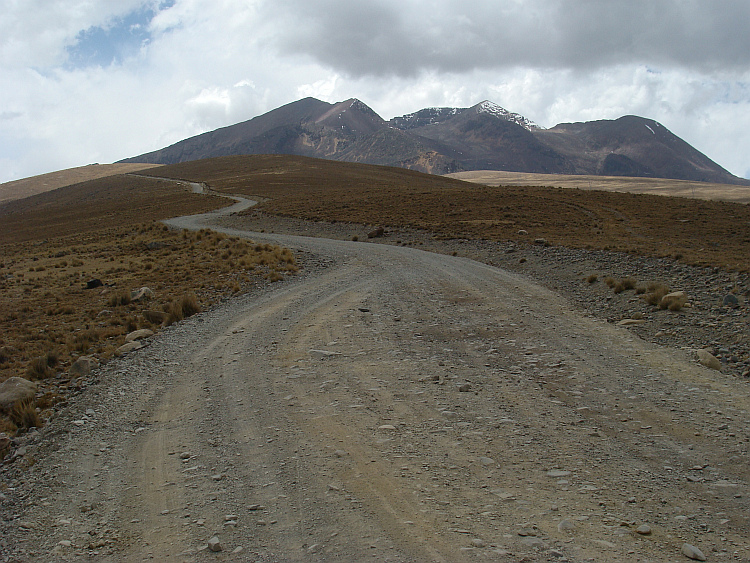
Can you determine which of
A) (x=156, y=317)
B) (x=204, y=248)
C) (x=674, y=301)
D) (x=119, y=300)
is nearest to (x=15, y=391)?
(x=156, y=317)

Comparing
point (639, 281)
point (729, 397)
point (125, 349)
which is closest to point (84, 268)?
point (125, 349)

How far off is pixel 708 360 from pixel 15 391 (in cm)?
1249

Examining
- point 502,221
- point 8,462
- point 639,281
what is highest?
point 502,221

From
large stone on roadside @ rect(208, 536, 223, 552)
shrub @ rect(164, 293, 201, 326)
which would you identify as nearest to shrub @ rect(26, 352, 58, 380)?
shrub @ rect(164, 293, 201, 326)

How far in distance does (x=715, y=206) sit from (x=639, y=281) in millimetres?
35929

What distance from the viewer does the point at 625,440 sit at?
20.3ft

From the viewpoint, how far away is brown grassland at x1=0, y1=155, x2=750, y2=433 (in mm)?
13531

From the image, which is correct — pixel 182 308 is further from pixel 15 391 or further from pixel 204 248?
pixel 204 248

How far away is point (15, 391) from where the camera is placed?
9.12m

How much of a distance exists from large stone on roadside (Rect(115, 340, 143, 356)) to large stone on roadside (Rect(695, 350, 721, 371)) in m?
11.6

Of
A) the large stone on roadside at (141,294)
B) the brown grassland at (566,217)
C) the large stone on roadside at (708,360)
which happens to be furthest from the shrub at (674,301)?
the large stone on roadside at (141,294)

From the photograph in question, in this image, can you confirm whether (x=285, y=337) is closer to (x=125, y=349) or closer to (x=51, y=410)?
(x=125, y=349)

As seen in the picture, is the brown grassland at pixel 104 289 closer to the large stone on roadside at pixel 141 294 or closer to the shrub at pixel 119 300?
the shrub at pixel 119 300

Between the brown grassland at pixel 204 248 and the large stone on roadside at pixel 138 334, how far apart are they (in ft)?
1.40
